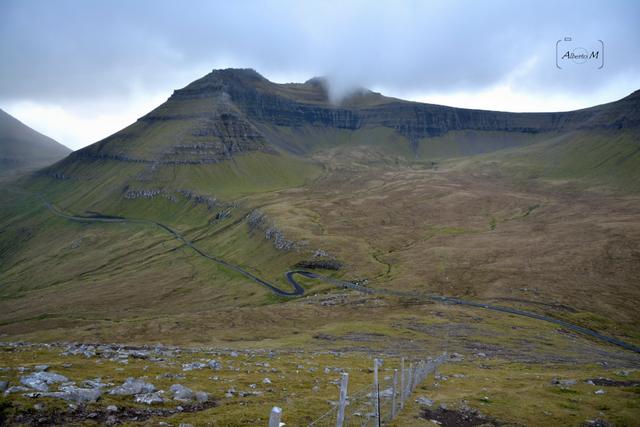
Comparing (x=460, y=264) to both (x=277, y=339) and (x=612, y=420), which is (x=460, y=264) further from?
(x=612, y=420)

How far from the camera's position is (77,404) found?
2348 centimetres

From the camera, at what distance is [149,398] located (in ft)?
82.9

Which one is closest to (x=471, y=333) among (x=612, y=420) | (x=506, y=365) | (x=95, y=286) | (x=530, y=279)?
(x=506, y=365)

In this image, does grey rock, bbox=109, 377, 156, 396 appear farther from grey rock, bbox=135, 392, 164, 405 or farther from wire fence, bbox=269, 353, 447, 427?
wire fence, bbox=269, 353, 447, 427

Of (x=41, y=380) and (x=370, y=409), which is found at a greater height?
(x=41, y=380)

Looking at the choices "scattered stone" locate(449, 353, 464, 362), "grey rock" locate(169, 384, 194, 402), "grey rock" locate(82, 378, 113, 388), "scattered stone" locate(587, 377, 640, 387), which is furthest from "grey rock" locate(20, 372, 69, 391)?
"scattered stone" locate(449, 353, 464, 362)

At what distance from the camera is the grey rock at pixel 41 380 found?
25047mm

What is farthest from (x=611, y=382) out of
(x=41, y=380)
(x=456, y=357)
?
(x=41, y=380)

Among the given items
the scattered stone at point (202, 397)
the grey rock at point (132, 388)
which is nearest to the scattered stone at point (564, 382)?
the scattered stone at point (202, 397)

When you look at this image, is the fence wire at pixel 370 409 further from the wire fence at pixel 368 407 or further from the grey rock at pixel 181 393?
the grey rock at pixel 181 393

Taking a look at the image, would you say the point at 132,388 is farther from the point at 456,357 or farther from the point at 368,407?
the point at 456,357

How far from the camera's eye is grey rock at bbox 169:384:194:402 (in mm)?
26047

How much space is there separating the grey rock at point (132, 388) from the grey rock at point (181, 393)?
49.5 inches

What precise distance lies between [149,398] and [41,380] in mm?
7030
